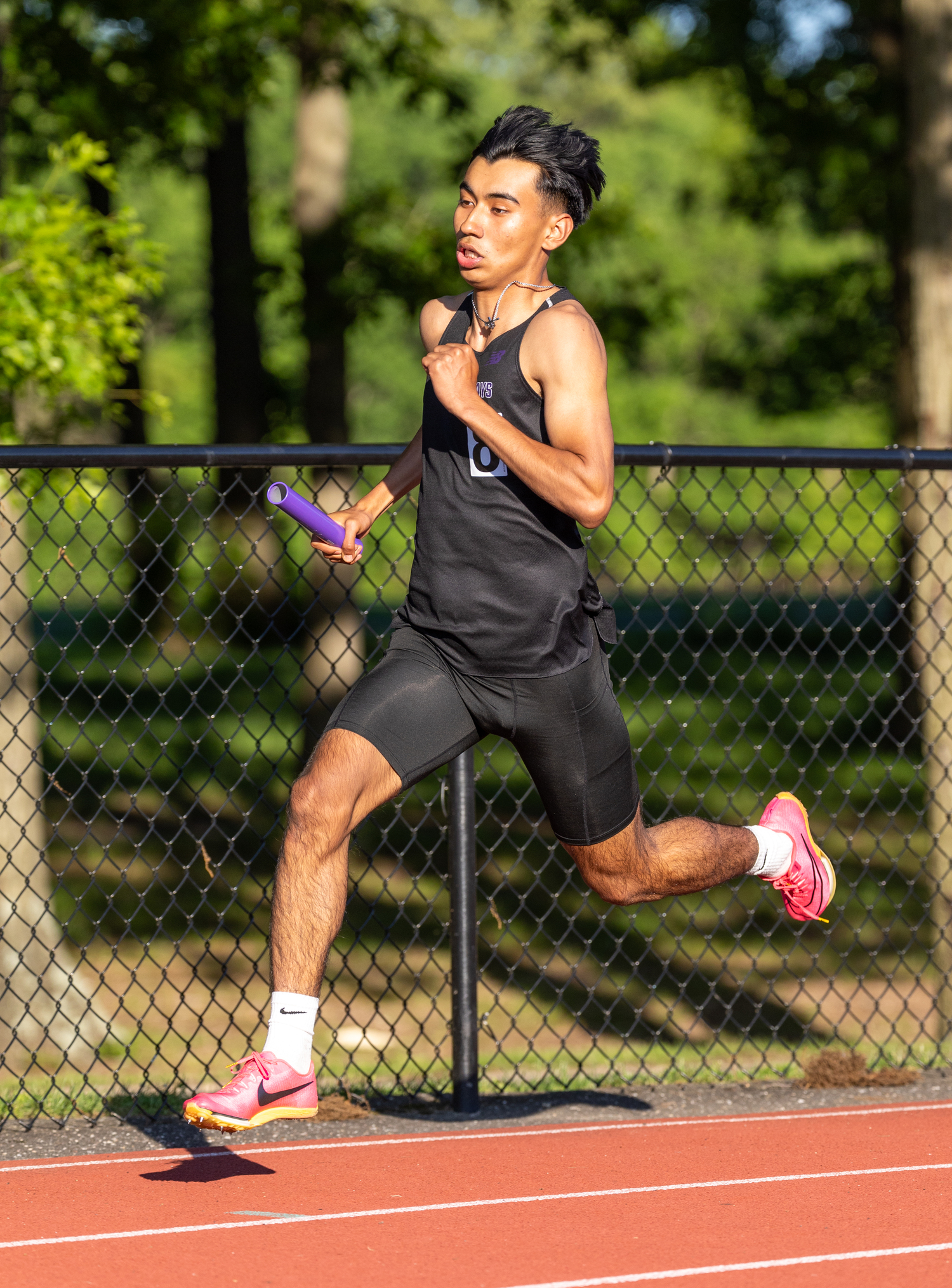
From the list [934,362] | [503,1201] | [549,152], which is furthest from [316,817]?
[934,362]

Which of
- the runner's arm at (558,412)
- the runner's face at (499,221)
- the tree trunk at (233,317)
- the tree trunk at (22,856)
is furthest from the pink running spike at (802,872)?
the tree trunk at (233,317)

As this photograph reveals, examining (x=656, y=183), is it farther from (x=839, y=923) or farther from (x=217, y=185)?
(x=839, y=923)

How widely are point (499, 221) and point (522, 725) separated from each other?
1126 millimetres

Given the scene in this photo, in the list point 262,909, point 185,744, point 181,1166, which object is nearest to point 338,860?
point 181,1166

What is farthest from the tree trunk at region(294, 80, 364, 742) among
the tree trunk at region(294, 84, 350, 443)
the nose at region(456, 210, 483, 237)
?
the nose at region(456, 210, 483, 237)

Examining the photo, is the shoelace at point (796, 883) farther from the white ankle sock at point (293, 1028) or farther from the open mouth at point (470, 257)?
the open mouth at point (470, 257)

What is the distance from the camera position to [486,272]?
135 inches

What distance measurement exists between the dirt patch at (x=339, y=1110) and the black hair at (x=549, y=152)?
259 cm

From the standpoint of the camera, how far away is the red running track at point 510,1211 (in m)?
3.16

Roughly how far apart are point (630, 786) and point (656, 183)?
65.3 m

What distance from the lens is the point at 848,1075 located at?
16.2 ft

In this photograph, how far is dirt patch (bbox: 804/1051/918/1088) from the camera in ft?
16.1

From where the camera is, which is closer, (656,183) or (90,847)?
(90,847)

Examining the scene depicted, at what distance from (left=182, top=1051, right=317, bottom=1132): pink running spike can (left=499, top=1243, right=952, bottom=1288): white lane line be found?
1.91ft
